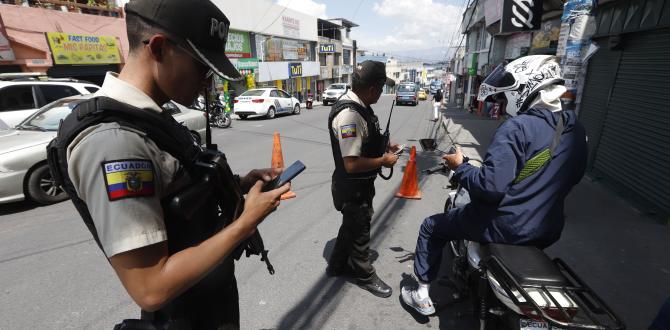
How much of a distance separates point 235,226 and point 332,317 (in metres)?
1.89

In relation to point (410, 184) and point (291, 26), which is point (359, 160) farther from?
point (291, 26)

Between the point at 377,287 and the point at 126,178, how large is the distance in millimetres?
2488

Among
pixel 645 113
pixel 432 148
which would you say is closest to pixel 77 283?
pixel 432 148

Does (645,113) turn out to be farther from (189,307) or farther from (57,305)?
(57,305)

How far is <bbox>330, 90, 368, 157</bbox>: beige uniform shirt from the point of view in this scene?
8.13 feet

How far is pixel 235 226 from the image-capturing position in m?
1.08

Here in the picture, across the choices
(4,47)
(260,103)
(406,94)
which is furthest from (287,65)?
(4,47)

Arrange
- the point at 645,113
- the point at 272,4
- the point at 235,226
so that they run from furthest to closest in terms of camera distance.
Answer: the point at 272,4 → the point at 645,113 → the point at 235,226

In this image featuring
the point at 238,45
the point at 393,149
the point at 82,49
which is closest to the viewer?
the point at 393,149

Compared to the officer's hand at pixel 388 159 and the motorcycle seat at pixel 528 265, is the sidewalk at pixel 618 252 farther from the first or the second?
the officer's hand at pixel 388 159

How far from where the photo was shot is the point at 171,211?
1052mm

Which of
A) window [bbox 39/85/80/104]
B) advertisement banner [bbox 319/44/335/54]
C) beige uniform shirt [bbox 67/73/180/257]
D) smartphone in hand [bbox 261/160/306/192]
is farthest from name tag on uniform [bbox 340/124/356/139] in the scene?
Result: advertisement banner [bbox 319/44/335/54]

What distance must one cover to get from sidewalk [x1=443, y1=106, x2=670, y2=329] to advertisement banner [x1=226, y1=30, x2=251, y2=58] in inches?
810

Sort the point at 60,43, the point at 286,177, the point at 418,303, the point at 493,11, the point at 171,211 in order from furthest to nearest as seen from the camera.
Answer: the point at 493,11 → the point at 60,43 → the point at 418,303 → the point at 286,177 → the point at 171,211
